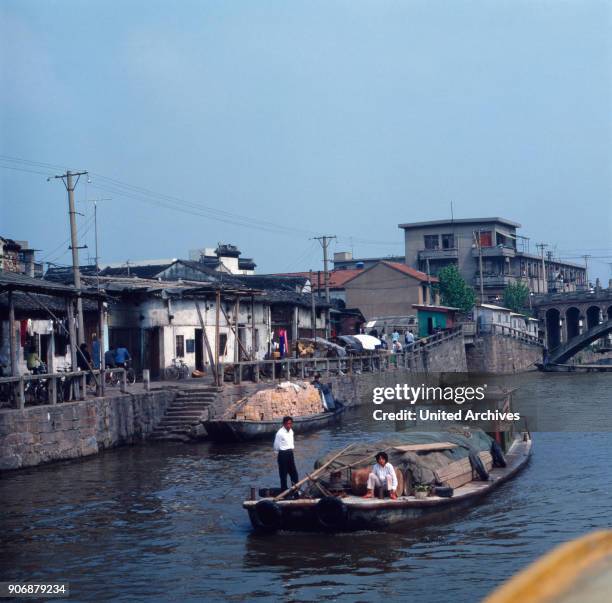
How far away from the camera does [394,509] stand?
46.5 feet

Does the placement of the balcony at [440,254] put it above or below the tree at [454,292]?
above

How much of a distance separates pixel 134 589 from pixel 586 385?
42.2 meters

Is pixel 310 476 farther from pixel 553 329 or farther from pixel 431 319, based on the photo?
pixel 553 329

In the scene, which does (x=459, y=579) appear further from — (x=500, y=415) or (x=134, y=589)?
(x=500, y=415)

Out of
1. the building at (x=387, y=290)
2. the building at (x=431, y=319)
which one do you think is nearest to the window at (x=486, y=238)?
the building at (x=387, y=290)

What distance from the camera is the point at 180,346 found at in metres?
35.1

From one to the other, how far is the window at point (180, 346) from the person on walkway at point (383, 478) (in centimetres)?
2136

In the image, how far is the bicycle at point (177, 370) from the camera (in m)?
34.2

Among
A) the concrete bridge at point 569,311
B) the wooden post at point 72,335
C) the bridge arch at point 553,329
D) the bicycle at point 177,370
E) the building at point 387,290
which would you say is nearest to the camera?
the wooden post at point 72,335

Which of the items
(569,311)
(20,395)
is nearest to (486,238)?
(569,311)

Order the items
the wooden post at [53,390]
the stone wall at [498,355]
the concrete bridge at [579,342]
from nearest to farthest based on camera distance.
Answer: the wooden post at [53,390], the stone wall at [498,355], the concrete bridge at [579,342]

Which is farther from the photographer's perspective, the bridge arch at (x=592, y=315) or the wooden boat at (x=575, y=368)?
the bridge arch at (x=592, y=315)

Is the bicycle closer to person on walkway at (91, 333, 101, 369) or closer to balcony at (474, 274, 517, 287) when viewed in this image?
person on walkway at (91, 333, 101, 369)

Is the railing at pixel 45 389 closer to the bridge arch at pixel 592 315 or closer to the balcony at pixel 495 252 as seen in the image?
the bridge arch at pixel 592 315
